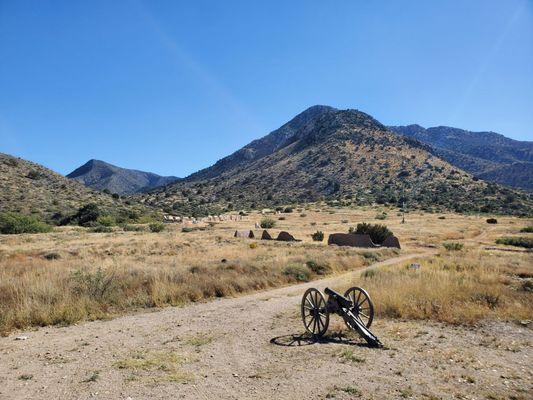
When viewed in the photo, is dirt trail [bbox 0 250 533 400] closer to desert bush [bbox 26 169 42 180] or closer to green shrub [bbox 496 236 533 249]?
green shrub [bbox 496 236 533 249]

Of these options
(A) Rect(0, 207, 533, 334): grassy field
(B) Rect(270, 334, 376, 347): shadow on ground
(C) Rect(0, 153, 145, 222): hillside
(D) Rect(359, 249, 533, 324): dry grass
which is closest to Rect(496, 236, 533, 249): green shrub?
(A) Rect(0, 207, 533, 334): grassy field

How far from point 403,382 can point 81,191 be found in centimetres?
7097

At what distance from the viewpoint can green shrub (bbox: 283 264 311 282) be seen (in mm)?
18453

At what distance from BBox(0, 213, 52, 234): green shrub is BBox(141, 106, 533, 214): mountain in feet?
122

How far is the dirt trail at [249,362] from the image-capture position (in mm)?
6586

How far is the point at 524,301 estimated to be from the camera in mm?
12164

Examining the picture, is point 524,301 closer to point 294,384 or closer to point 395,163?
point 294,384

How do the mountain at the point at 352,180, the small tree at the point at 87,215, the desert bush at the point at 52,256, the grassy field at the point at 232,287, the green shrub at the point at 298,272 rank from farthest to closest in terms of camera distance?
the mountain at the point at 352,180
the small tree at the point at 87,215
the desert bush at the point at 52,256
the green shrub at the point at 298,272
the grassy field at the point at 232,287

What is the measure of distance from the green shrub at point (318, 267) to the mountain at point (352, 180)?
211ft

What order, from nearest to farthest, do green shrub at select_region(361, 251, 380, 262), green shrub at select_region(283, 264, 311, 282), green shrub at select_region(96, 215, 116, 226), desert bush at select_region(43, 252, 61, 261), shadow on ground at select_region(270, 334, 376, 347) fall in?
shadow on ground at select_region(270, 334, 376, 347) < green shrub at select_region(283, 264, 311, 282) < desert bush at select_region(43, 252, 61, 261) < green shrub at select_region(361, 251, 380, 262) < green shrub at select_region(96, 215, 116, 226)

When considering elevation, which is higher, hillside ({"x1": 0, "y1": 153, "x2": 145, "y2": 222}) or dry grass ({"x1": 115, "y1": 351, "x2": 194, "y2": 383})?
hillside ({"x1": 0, "y1": 153, "x2": 145, "y2": 222})

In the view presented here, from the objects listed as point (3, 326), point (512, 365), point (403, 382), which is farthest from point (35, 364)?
point (512, 365)

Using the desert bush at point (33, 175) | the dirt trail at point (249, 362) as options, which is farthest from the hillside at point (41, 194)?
the dirt trail at point (249, 362)

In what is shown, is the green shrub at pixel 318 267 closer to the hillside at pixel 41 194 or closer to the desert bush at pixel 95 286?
the desert bush at pixel 95 286
